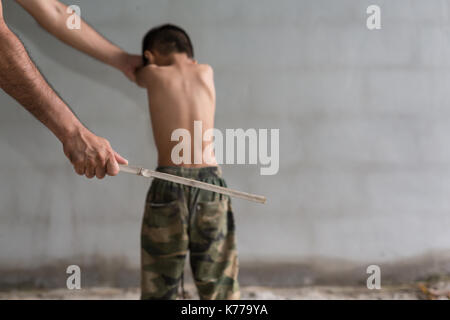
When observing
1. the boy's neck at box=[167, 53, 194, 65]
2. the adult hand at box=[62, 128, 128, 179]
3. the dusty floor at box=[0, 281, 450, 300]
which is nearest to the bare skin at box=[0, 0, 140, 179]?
the adult hand at box=[62, 128, 128, 179]

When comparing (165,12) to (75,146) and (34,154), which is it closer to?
(34,154)

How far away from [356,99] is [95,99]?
1.06 meters

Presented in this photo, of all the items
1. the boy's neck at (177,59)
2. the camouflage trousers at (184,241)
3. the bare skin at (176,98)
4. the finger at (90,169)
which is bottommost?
the camouflage trousers at (184,241)

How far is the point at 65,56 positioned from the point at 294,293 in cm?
131

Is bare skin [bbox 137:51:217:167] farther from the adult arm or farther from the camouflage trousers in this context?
the adult arm

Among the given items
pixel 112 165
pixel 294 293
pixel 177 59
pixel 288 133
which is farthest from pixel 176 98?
pixel 294 293

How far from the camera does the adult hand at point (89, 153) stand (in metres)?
0.86

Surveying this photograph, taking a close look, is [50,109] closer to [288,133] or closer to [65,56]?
[65,56]

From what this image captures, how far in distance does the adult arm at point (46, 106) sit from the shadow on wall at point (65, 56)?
2.24ft

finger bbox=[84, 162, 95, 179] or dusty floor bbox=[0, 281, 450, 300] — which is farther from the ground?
finger bbox=[84, 162, 95, 179]

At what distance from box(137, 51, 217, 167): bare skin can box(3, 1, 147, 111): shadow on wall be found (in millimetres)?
277

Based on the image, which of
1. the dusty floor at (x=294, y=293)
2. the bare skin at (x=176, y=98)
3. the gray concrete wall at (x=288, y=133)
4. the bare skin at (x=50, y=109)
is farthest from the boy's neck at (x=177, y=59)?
the dusty floor at (x=294, y=293)

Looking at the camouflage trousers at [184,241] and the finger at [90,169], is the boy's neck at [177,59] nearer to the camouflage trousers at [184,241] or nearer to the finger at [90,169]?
the camouflage trousers at [184,241]

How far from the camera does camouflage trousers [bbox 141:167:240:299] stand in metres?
1.09
